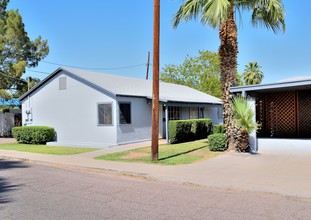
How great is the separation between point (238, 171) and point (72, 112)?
42.8ft

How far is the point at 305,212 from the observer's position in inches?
220

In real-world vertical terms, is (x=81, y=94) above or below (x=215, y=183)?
above

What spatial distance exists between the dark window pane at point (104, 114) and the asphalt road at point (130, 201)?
28.9 ft

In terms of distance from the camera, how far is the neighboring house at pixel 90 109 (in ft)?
57.9

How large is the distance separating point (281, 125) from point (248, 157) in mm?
5826

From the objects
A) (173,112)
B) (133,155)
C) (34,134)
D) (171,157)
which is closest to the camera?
(171,157)

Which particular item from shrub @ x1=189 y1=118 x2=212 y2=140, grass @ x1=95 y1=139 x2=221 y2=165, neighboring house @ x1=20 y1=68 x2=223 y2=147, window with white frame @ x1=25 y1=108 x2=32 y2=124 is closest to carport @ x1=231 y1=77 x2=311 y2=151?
grass @ x1=95 y1=139 x2=221 y2=165

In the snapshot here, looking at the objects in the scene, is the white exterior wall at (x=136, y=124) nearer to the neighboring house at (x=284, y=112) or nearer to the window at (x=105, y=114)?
the window at (x=105, y=114)

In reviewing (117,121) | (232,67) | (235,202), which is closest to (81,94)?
(117,121)

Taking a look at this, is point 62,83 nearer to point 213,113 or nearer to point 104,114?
point 104,114

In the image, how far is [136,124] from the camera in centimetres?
1883

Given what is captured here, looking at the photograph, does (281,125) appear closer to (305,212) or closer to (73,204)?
(305,212)

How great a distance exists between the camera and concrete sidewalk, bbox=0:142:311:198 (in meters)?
7.55

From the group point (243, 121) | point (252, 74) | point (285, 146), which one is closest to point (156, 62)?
point (243, 121)
